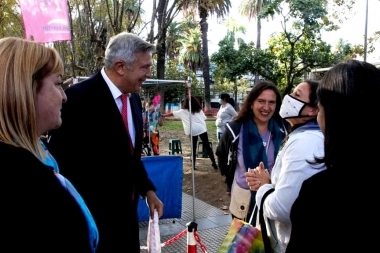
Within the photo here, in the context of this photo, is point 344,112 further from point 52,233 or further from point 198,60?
point 198,60

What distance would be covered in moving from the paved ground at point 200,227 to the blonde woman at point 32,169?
11.3 ft

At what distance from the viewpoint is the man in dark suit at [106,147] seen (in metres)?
2.26

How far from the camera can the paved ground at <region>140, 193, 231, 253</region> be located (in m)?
4.64

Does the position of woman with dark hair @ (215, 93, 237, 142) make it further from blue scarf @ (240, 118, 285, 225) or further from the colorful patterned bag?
the colorful patterned bag

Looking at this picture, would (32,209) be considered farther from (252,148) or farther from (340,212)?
(252,148)

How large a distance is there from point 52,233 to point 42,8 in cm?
521

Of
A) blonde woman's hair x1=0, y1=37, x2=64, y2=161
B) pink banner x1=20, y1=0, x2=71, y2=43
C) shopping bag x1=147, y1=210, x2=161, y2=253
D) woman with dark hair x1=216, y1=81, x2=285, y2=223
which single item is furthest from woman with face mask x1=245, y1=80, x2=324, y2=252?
pink banner x1=20, y1=0, x2=71, y2=43

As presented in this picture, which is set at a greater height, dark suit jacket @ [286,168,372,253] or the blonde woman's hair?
the blonde woman's hair

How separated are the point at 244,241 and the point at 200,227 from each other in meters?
3.30

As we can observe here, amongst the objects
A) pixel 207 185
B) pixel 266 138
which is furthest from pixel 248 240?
pixel 207 185

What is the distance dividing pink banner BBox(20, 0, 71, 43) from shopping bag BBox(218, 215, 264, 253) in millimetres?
4431

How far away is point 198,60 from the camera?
142 feet

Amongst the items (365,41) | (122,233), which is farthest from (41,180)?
(365,41)

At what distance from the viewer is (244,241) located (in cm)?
218
